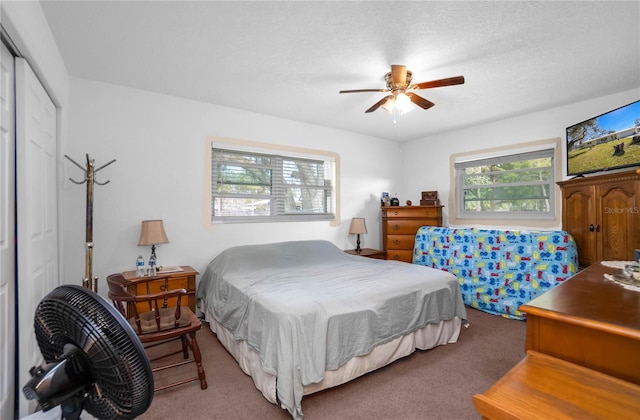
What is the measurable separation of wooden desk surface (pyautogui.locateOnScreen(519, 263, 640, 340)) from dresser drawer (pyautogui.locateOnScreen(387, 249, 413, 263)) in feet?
9.31

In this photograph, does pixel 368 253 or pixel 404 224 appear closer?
pixel 368 253

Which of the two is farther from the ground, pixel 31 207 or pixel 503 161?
pixel 503 161

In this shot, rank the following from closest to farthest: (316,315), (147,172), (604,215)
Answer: (316,315) → (604,215) → (147,172)

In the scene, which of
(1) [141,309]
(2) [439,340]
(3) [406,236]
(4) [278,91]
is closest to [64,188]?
(1) [141,309]

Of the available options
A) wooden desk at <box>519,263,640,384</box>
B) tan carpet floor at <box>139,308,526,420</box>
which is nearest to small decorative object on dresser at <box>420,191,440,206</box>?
tan carpet floor at <box>139,308,526,420</box>

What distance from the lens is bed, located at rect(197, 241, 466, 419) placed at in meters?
1.72

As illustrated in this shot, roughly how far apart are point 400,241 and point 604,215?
91.1 inches

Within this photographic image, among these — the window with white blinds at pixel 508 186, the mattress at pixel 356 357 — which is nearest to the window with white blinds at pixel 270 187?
the mattress at pixel 356 357

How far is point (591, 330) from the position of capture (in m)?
0.99

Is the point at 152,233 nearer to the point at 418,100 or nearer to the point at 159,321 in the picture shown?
the point at 159,321

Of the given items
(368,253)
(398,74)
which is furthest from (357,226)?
(398,74)

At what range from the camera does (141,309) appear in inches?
104

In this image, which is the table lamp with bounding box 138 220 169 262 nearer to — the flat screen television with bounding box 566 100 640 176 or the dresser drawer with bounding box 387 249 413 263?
the dresser drawer with bounding box 387 249 413 263

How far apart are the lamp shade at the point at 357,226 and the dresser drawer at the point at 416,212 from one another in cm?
51
